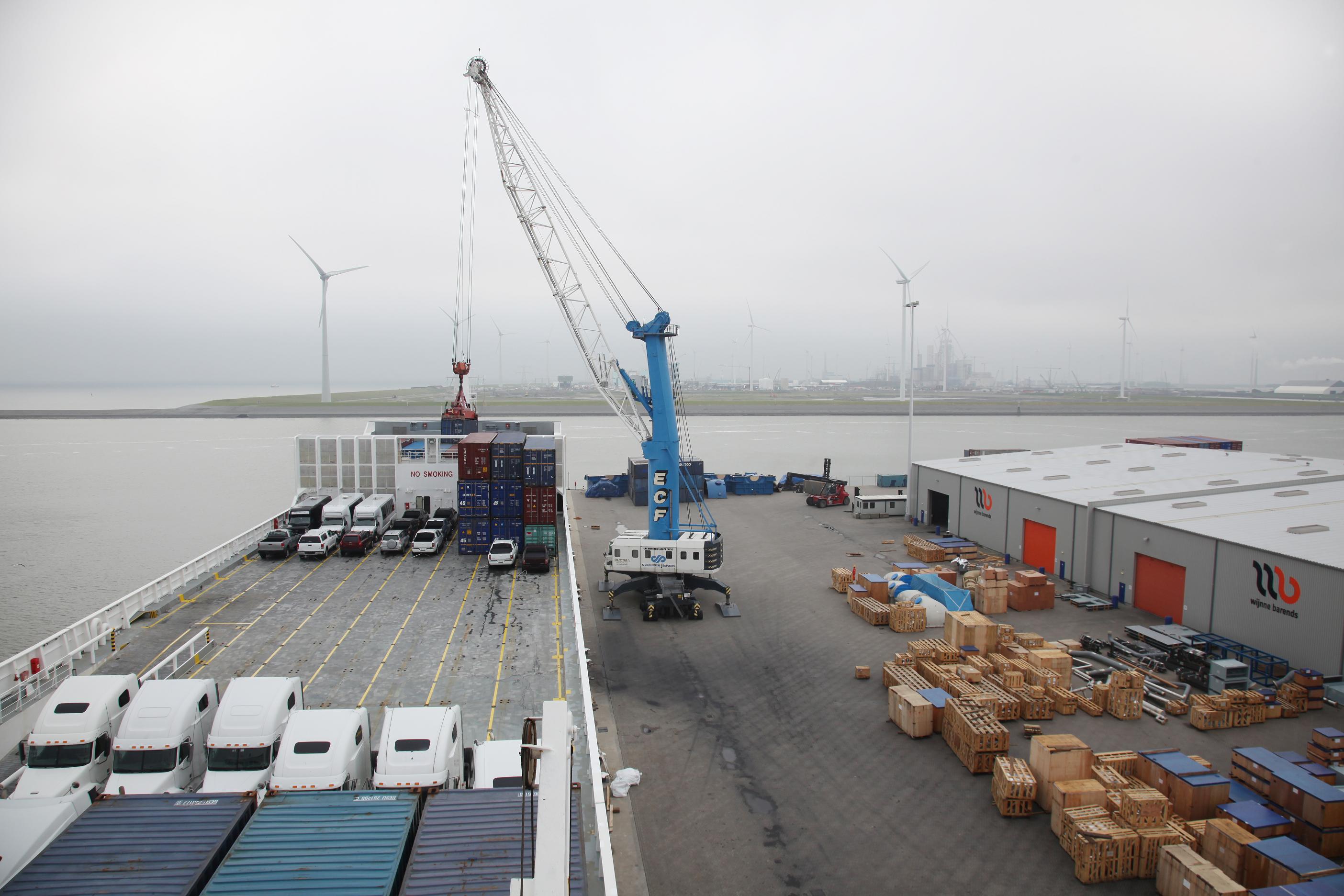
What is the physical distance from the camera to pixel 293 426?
407 ft

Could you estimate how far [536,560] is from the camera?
2347cm

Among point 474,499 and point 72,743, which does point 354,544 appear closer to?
point 474,499

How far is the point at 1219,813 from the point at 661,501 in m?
17.3

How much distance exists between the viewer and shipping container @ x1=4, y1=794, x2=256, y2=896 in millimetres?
7793

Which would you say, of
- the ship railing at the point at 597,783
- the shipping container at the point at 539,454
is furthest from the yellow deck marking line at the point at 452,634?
the shipping container at the point at 539,454

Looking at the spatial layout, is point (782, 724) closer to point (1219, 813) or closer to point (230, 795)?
point (1219, 813)

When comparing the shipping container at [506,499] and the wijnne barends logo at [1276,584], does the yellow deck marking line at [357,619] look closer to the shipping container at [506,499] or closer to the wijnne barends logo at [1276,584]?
the shipping container at [506,499]

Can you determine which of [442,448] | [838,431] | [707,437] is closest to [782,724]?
[442,448]

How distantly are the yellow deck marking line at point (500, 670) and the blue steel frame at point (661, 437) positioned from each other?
5891 mm

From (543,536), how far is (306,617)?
833 centimetres

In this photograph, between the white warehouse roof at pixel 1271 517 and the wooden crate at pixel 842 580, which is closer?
the white warehouse roof at pixel 1271 517

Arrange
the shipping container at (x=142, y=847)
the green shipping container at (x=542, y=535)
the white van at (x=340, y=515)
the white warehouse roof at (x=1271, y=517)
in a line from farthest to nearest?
1. the white van at (x=340, y=515)
2. the green shipping container at (x=542, y=535)
3. the white warehouse roof at (x=1271, y=517)
4. the shipping container at (x=142, y=847)

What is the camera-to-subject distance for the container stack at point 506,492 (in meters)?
25.8

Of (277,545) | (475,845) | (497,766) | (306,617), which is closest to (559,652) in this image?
(497,766)
